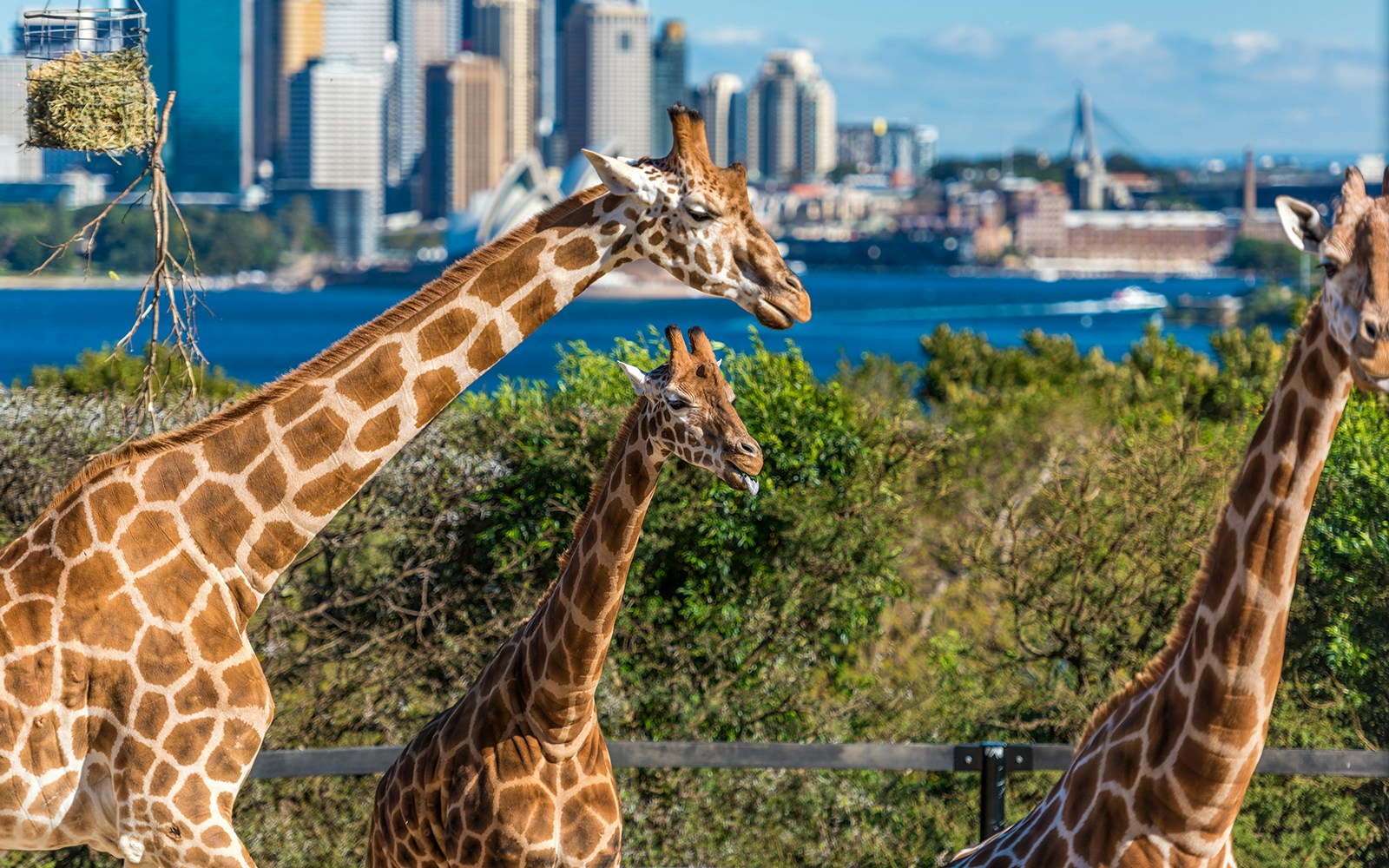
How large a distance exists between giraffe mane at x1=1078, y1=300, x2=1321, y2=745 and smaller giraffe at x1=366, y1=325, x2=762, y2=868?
132 cm

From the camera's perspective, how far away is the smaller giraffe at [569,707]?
4.88 m

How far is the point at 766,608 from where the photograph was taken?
34.2 ft

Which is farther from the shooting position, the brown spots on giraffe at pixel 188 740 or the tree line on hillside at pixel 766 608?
the tree line on hillside at pixel 766 608

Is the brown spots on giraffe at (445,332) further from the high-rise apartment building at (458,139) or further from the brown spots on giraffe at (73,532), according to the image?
the high-rise apartment building at (458,139)

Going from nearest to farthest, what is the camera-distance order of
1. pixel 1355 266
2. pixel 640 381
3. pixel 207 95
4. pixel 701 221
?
pixel 1355 266 < pixel 701 221 < pixel 640 381 < pixel 207 95

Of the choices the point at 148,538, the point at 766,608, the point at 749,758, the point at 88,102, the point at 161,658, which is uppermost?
the point at 88,102

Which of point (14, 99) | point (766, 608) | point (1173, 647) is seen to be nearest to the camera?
point (1173, 647)

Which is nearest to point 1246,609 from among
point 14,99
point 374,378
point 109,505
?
point 374,378

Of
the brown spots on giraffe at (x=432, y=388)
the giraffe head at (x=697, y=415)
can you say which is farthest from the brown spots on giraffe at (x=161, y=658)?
the giraffe head at (x=697, y=415)

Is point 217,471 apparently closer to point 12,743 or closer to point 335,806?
point 12,743

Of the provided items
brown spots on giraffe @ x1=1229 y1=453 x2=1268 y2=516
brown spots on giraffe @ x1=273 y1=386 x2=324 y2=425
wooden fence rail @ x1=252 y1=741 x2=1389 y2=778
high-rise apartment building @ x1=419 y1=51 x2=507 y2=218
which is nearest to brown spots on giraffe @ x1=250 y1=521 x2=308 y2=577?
brown spots on giraffe @ x1=273 y1=386 x2=324 y2=425

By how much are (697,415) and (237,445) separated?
1.43 m

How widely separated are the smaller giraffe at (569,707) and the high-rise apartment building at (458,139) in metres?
178

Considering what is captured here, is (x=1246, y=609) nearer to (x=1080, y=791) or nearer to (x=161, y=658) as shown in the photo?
(x=1080, y=791)
